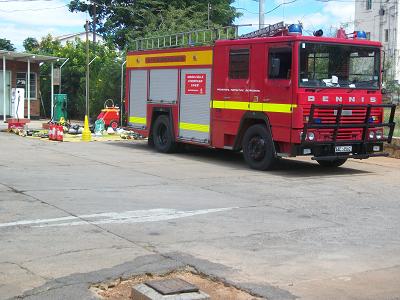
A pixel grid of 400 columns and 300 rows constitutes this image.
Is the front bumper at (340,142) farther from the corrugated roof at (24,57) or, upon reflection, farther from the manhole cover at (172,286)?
the corrugated roof at (24,57)

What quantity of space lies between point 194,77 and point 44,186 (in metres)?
6.01

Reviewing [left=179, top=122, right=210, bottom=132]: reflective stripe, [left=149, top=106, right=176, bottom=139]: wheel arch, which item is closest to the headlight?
[left=179, top=122, right=210, bottom=132]: reflective stripe

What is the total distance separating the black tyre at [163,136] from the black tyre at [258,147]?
10.4ft

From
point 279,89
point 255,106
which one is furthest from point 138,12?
point 279,89

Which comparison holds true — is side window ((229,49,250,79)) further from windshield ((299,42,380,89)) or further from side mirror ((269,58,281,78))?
windshield ((299,42,380,89))

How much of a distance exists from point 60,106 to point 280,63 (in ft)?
49.9

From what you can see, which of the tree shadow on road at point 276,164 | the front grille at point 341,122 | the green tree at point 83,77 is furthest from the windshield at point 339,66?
the green tree at point 83,77

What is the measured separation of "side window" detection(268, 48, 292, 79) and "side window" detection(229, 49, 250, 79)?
Result: 803 millimetres

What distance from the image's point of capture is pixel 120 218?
7.93 metres

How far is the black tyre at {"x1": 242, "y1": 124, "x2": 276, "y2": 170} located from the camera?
12.8m

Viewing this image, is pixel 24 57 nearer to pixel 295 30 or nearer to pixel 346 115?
pixel 295 30

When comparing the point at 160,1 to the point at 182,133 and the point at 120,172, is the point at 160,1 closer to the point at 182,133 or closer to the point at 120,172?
the point at 182,133

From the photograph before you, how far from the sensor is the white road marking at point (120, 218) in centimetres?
751

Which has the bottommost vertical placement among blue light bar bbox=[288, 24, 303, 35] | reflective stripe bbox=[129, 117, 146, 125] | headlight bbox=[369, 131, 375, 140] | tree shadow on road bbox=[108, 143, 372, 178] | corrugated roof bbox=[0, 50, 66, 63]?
tree shadow on road bbox=[108, 143, 372, 178]
